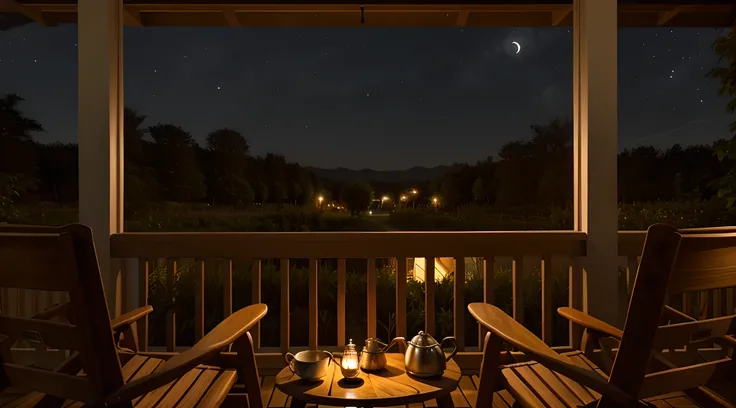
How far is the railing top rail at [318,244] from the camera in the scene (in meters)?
2.45

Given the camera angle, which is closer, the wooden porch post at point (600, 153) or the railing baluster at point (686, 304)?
the wooden porch post at point (600, 153)

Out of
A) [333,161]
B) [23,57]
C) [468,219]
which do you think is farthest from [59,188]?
[468,219]

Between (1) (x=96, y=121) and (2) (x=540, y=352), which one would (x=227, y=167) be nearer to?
(1) (x=96, y=121)

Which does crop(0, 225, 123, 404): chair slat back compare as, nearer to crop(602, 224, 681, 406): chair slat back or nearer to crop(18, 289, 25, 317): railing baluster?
crop(602, 224, 681, 406): chair slat back

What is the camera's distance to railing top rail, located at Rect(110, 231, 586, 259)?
2.45 metres

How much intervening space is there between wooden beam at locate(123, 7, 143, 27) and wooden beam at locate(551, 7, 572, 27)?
9.04 feet

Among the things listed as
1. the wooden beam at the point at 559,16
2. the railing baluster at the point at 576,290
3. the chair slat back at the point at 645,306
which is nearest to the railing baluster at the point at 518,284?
the railing baluster at the point at 576,290

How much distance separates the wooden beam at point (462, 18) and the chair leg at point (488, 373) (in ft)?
7.68

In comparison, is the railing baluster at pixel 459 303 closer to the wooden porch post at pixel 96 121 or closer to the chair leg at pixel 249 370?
the chair leg at pixel 249 370

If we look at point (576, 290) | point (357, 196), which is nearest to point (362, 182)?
point (357, 196)

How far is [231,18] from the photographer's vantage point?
10.9 ft

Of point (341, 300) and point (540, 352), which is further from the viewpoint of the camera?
point (341, 300)

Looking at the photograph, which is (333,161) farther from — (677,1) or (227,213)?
(677,1)

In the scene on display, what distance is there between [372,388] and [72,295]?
97 cm
